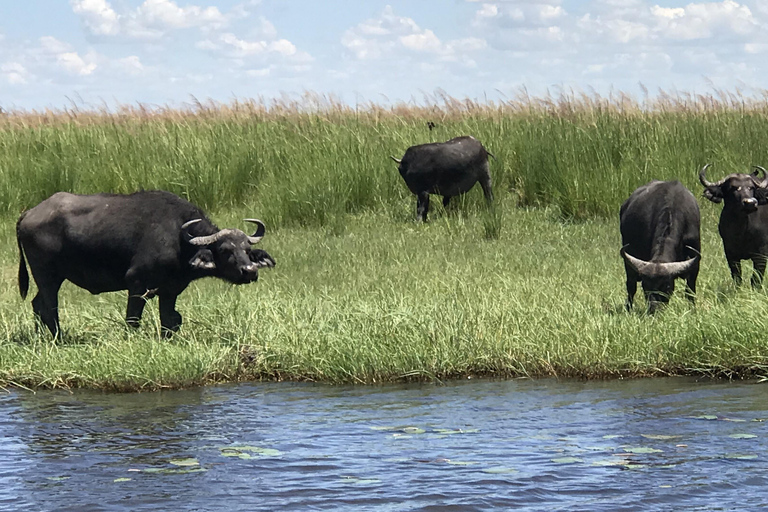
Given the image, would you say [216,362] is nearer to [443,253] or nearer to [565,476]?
[565,476]

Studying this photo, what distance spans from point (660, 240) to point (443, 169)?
713 centimetres

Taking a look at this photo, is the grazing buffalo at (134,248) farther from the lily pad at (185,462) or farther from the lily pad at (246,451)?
the lily pad at (185,462)

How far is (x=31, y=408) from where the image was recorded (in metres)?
7.63

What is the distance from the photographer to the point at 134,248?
904 cm

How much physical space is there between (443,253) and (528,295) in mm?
3238

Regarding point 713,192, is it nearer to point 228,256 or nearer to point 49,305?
point 228,256

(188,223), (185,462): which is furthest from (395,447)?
(188,223)

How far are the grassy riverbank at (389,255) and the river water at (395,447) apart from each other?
0.86ft

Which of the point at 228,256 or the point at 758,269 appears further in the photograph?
the point at 758,269

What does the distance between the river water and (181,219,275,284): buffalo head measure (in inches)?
44.9

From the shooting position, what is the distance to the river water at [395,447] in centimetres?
546

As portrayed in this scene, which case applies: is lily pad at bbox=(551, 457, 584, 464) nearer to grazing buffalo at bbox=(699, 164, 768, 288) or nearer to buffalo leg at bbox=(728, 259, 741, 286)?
grazing buffalo at bbox=(699, 164, 768, 288)

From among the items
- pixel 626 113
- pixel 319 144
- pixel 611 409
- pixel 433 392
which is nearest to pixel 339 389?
pixel 433 392

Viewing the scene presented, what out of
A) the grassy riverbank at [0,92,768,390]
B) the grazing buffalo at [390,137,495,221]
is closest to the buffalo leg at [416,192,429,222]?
the grazing buffalo at [390,137,495,221]
